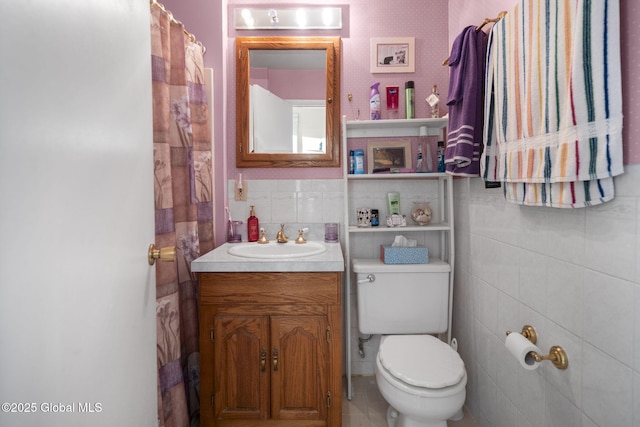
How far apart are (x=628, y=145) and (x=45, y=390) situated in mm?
1312

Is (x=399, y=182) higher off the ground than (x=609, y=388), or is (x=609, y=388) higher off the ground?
(x=399, y=182)

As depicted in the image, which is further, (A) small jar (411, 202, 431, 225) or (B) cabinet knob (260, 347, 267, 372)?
(A) small jar (411, 202, 431, 225)

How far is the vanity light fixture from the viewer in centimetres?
205

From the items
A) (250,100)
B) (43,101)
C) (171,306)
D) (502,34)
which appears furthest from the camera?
(250,100)

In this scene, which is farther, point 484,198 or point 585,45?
point 484,198

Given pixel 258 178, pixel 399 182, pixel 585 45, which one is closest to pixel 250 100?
pixel 258 178

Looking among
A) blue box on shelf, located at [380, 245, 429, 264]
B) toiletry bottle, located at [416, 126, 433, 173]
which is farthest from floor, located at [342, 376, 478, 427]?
toiletry bottle, located at [416, 126, 433, 173]

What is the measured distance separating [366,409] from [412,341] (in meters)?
0.54

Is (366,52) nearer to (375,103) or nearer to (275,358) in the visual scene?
(375,103)

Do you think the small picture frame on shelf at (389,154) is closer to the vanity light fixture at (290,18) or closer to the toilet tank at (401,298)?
the toilet tank at (401,298)

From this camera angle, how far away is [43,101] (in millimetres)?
470

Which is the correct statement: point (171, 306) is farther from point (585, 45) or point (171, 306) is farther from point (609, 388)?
point (585, 45)

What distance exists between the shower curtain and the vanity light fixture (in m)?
0.37

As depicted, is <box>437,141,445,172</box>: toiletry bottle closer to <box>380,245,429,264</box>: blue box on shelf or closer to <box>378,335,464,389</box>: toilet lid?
<box>380,245,429,264</box>: blue box on shelf
